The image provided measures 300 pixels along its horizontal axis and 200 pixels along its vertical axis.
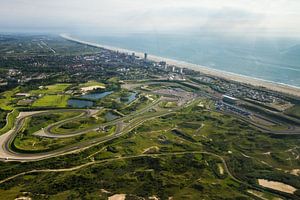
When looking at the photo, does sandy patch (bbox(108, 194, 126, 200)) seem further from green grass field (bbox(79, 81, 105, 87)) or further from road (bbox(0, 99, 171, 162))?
green grass field (bbox(79, 81, 105, 87))

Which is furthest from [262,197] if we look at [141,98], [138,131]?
[141,98]

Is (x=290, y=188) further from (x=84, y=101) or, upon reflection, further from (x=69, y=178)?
(x=84, y=101)

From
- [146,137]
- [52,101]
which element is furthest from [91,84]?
[146,137]

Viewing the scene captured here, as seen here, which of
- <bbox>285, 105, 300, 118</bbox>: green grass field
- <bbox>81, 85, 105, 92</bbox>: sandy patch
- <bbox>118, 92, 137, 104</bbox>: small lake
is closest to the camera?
<bbox>285, 105, 300, 118</bbox>: green grass field

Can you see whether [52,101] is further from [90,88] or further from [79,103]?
[90,88]

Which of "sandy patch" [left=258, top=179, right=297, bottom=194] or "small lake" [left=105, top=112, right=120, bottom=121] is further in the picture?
"small lake" [left=105, top=112, right=120, bottom=121]

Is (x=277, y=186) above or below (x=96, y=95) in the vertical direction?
below

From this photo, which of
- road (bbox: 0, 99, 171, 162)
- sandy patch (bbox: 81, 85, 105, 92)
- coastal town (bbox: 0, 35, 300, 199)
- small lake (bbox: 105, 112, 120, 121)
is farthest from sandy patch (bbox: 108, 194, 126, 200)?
sandy patch (bbox: 81, 85, 105, 92)
